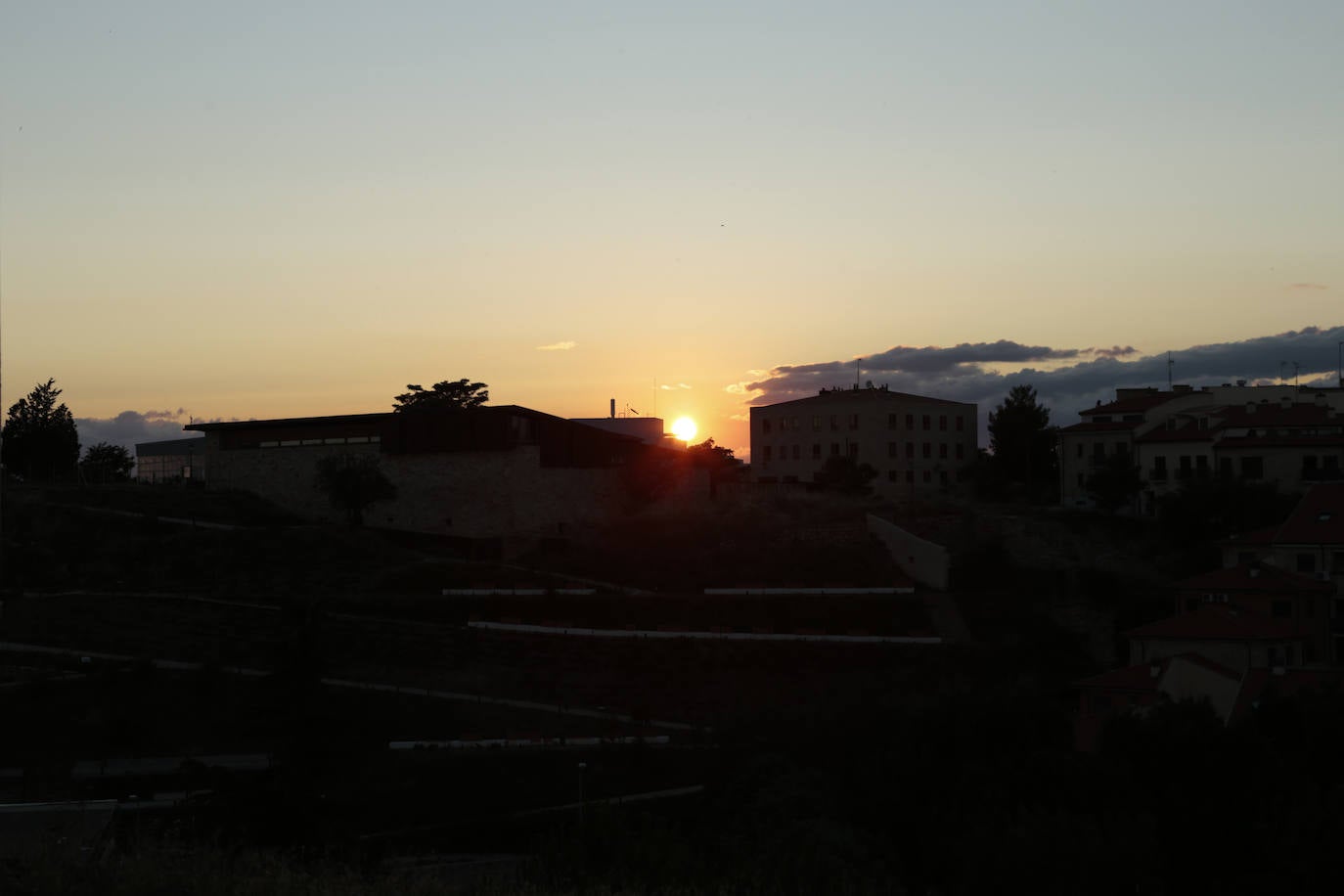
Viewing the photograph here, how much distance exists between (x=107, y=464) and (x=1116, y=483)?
6415 centimetres

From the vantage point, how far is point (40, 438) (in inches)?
2901

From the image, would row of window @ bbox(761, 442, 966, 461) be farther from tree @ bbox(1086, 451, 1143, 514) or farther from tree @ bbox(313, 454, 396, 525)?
tree @ bbox(313, 454, 396, 525)

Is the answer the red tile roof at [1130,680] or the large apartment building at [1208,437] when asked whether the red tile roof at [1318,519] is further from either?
the red tile roof at [1130,680]

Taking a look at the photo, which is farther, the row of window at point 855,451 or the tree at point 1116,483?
the row of window at point 855,451

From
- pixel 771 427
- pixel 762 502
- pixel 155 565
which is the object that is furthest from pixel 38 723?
pixel 771 427

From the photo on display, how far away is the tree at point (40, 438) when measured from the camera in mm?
73250

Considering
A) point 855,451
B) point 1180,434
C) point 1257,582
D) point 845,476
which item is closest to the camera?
point 1257,582

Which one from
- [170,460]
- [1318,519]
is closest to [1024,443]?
[1318,519]

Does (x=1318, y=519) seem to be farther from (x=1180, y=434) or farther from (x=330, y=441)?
(x=330, y=441)

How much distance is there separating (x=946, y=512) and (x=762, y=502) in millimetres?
9037

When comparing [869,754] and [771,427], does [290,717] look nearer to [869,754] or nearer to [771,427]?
[869,754]

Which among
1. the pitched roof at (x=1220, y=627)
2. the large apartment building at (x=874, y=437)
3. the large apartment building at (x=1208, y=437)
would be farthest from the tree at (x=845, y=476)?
the pitched roof at (x=1220, y=627)

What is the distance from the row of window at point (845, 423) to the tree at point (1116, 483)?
21.7m

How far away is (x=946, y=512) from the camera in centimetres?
6028
